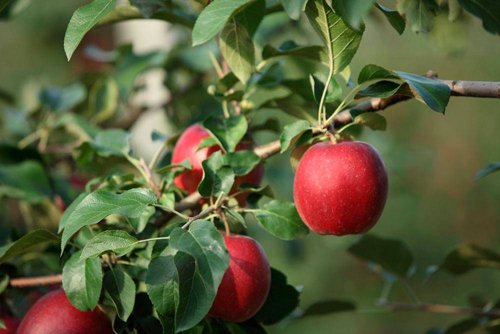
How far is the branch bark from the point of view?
0.47 metres

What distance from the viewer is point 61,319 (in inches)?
21.3

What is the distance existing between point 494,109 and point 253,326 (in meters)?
2.22

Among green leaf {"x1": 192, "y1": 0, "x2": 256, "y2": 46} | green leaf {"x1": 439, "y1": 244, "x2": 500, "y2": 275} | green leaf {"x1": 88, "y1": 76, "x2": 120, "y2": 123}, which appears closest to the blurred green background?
green leaf {"x1": 88, "y1": 76, "x2": 120, "y2": 123}

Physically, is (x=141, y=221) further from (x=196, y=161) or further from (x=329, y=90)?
(x=329, y=90)

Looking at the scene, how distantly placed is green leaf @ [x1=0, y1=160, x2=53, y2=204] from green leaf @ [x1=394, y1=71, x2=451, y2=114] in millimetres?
546

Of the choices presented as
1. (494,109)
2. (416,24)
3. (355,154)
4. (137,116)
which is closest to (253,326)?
(355,154)

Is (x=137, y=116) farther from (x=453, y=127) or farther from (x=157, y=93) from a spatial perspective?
(x=453, y=127)

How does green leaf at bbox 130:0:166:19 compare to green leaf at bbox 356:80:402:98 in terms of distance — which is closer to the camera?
green leaf at bbox 356:80:402:98

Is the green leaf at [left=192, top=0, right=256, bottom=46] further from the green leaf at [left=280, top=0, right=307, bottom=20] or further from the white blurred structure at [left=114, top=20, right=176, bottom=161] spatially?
the white blurred structure at [left=114, top=20, right=176, bottom=161]

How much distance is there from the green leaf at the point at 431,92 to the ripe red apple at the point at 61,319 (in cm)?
38

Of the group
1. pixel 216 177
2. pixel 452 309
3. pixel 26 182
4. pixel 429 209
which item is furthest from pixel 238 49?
pixel 429 209

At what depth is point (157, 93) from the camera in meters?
1.79

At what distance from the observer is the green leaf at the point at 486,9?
59cm

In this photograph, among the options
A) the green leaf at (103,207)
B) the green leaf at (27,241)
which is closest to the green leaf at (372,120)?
the green leaf at (103,207)
